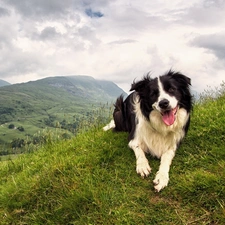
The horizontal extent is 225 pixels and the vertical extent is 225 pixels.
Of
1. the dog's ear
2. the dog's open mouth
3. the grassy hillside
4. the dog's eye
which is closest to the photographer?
the grassy hillside

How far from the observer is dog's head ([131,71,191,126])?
17.7 ft

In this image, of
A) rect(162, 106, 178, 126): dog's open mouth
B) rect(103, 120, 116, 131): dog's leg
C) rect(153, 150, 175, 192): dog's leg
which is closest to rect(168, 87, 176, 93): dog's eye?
rect(162, 106, 178, 126): dog's open mouth

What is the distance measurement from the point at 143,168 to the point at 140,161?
247mm

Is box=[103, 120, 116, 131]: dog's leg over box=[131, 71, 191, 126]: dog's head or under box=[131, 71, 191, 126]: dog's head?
under

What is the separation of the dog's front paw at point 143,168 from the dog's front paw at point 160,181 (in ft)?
0.99

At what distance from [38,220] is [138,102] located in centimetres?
337

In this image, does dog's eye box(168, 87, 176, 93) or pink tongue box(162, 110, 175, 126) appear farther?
dog's eye box(168, 87, 176, 93)

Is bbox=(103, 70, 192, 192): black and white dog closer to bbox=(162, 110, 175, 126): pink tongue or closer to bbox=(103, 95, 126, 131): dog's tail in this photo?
bbox=(162, 110, 175, 126): pink tongue

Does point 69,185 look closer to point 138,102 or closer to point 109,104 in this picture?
point 138,102

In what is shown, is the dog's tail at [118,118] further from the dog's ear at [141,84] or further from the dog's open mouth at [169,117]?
the dog's open mouth at [169,117]

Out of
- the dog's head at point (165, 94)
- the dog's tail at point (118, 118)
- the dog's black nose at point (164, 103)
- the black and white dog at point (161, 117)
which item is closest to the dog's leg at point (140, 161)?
the black and white dog at point (161, 117)

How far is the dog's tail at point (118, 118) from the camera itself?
8125 millimetres

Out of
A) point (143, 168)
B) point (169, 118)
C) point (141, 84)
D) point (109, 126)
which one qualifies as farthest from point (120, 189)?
point (109, 126)

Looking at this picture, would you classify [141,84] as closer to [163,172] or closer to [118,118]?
[163,172]
